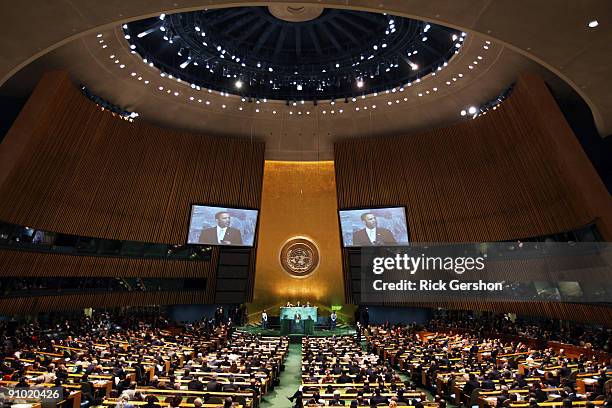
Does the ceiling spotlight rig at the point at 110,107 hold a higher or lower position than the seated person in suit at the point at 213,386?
higher

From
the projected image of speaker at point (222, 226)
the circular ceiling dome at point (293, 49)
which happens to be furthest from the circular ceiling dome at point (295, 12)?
the projected image of speaker at point (222, 226)

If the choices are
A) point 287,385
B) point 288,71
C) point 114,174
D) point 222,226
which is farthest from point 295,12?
point 287,385

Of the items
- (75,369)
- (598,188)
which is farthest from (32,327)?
(598,188)

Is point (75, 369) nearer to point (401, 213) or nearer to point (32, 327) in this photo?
point (32, 327)

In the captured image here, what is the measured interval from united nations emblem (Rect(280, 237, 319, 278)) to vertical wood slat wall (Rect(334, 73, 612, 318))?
4.36m

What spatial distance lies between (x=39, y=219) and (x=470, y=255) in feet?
63.7

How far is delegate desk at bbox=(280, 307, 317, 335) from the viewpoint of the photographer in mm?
23031

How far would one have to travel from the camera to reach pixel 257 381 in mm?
11016

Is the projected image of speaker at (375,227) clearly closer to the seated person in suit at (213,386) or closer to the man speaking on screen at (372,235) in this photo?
the man speaking on screen at (372,235)

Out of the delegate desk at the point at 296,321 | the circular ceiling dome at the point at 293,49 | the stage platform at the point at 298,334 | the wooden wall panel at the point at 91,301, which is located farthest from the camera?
the delegate desk at the point at 296,321

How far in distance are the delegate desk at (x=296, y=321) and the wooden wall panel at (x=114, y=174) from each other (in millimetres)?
6310

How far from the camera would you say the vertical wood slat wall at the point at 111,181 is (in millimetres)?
16766

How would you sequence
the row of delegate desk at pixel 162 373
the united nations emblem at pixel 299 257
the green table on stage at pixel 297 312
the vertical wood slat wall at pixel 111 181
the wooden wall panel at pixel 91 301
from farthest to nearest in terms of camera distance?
the united nations emblem at pixel 299 257 → the green table on stage at pixel 297 312 → the vertical wood slat wall at pixel 111 181 → the wooden wall panel at pixel 91 301 → the row of delegate desk at pixel 162 373

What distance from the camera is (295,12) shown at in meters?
19.0
